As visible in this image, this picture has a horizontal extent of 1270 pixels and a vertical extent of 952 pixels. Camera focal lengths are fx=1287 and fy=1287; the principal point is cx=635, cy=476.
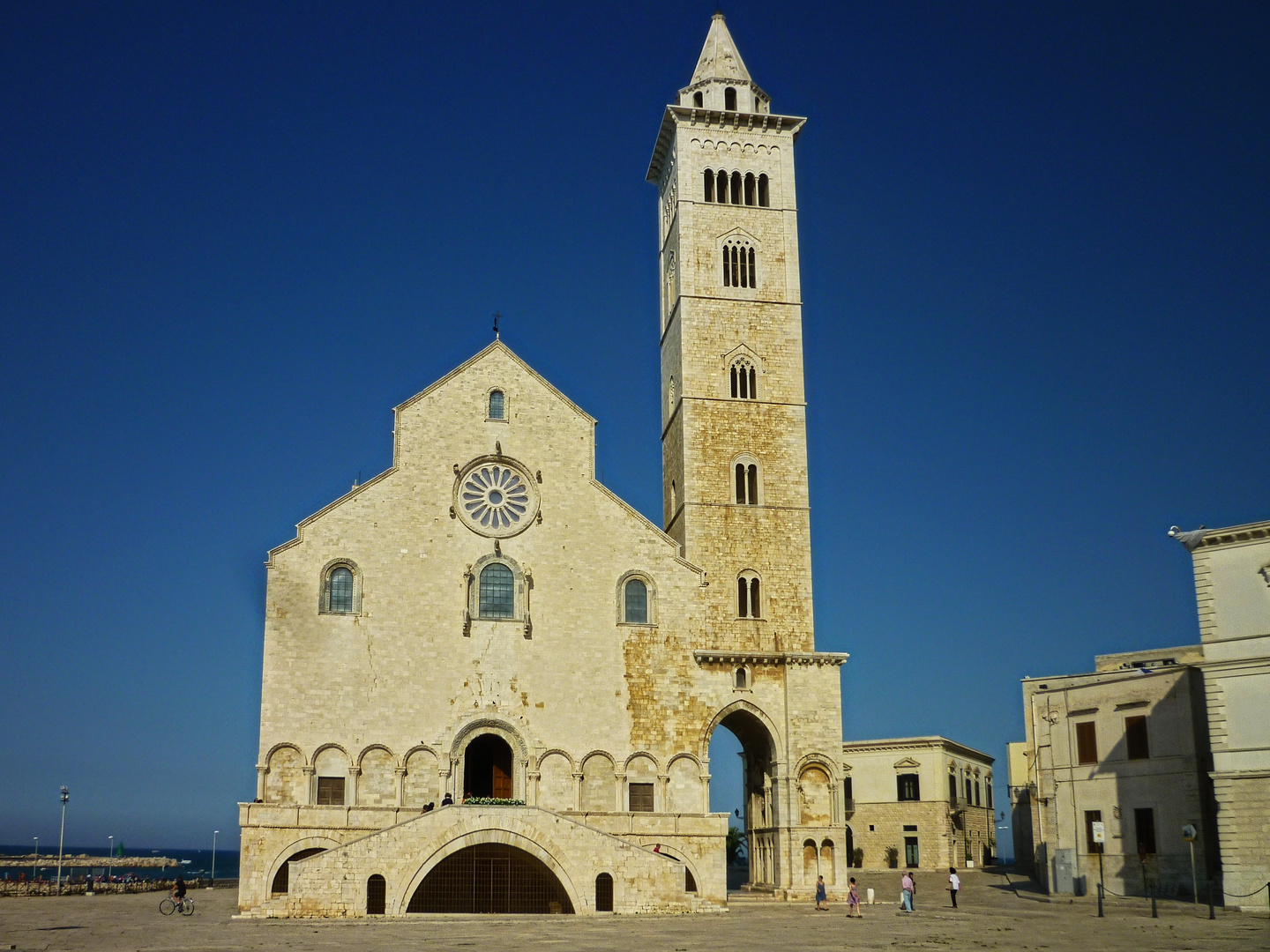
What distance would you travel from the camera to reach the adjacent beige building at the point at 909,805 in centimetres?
6606

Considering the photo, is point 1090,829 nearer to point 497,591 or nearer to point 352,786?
point 497,591

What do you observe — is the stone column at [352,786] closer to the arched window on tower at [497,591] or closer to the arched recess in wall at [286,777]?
the arched recess in wall at [286,777]

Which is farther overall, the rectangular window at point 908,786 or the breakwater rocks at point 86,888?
the rectangular window at point 908,786

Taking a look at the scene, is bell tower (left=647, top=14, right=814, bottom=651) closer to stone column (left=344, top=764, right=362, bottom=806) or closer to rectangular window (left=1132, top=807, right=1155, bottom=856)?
rectangular window (left=1132, top=807, right=1155, bottom=856)

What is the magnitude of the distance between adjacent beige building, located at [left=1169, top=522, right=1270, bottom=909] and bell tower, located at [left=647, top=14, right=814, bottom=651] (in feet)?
43.1

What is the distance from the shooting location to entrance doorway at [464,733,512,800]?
4153cm

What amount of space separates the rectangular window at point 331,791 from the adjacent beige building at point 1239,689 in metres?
25.4

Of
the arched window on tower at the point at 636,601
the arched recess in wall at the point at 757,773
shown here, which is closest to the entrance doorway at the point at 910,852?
the arched recess in wall at the point at 757,773

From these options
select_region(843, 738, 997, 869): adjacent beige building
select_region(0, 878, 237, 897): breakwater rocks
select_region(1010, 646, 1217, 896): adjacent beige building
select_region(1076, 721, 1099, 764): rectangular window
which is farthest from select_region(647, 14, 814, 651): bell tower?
select_region(0, 878, 237, 897): breakwater rocks

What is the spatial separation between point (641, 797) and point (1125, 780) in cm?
1562

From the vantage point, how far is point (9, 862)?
182 meters

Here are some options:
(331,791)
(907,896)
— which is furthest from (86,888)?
(907,896)

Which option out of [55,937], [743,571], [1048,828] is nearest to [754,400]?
[743,571]

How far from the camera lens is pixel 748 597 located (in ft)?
146
